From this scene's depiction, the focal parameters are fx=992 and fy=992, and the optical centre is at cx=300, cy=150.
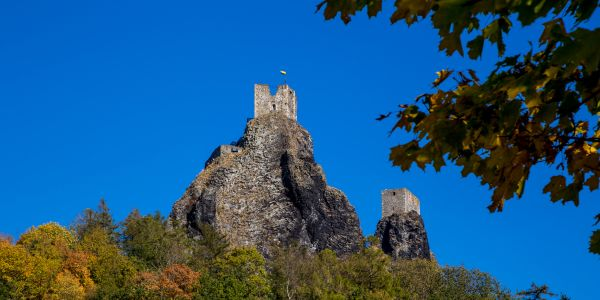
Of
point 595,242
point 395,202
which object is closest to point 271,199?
point 395,202

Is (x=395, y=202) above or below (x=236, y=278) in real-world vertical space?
above

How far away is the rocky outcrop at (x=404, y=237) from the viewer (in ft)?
291

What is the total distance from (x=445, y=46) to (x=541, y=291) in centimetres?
3872

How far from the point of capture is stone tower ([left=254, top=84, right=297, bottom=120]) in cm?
8612

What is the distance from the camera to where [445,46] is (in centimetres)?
600

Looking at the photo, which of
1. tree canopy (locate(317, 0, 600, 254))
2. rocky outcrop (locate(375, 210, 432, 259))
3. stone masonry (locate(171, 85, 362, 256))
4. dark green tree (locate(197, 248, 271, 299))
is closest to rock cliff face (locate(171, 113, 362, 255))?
stone masonry (locate(171, 85, 362, 256))

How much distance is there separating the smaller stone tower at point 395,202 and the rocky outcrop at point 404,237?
195 cm

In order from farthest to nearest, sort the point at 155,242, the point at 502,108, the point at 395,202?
the point at 395,202 → the point at 155,242 → the point at 502,108

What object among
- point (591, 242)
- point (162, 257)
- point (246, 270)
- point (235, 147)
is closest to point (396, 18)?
point (591, 242)

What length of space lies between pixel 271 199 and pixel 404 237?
15066 mm

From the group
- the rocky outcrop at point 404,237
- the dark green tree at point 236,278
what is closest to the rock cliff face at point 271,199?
the rocky outcrop at point 404,237

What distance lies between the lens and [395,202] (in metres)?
93.6

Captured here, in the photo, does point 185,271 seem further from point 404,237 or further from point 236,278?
point 404,237

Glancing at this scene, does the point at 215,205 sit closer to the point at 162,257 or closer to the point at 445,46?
the point at 162,257
